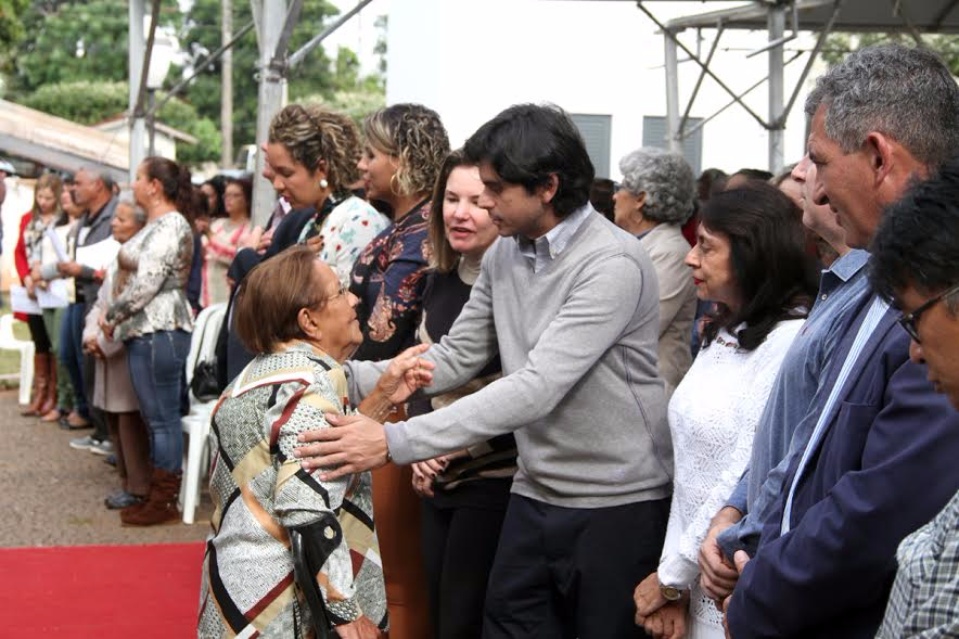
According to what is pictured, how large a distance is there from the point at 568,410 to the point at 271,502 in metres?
0.83

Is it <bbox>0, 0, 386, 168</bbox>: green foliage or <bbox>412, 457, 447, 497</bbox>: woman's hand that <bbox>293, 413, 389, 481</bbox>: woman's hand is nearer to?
<bbox>412, 457, 447, 497</bbox>: woman's hand

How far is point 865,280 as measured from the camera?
8.49 feet

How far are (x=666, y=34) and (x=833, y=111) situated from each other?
10.1 meters

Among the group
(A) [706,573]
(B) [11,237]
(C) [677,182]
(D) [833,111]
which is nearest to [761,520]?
(A) [706,573]

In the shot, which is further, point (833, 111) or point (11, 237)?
point (11, 237)

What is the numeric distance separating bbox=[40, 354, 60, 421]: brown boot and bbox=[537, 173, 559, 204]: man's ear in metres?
9.27

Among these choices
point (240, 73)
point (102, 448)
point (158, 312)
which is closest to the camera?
point (158, 312)

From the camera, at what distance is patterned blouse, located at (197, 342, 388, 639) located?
319cm

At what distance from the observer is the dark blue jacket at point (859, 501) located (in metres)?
2.10

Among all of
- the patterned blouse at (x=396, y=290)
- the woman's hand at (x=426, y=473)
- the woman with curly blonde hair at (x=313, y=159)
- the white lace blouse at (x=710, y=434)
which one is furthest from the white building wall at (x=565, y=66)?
the white lace blouse at (x=710, y=434)

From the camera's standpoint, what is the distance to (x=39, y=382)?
39.5ft

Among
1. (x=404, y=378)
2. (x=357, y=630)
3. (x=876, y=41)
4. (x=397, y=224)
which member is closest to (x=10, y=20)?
(x=876, y=41)

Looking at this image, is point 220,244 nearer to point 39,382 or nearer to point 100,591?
point 39,382

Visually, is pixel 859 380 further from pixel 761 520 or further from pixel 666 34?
pixel 666 34
